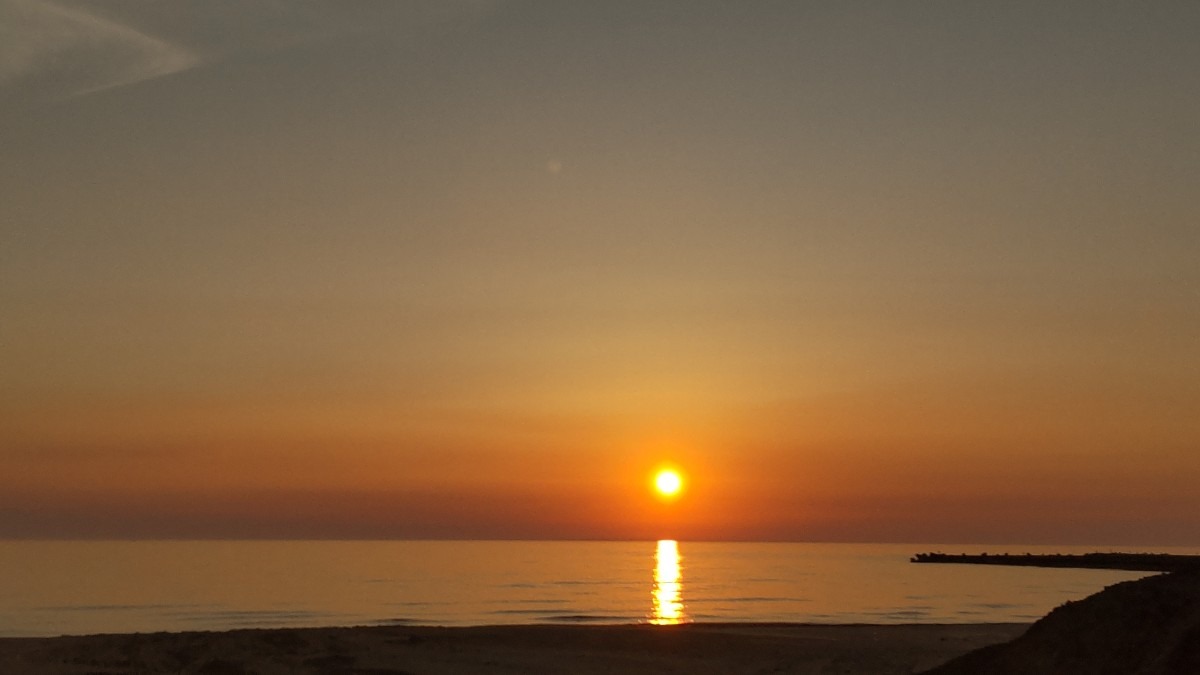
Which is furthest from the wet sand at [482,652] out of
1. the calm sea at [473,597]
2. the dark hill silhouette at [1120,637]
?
the calm sea at [473,597]

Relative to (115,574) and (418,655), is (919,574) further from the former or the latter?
(418,655)

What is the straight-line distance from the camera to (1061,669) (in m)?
17.5

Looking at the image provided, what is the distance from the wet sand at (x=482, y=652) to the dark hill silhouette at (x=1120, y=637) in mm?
8168

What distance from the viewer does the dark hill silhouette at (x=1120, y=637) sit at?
53.6ft

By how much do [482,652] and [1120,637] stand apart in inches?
719

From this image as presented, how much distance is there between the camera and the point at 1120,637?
17.2 m

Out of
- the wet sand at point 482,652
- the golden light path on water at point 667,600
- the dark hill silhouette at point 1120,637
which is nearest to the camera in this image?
the dark hill silhouette at point 1120,637

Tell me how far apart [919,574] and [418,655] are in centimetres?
9643

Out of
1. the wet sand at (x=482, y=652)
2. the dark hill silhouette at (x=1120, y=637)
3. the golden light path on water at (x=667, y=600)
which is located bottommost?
the dark hill silhouette at (x=1120, y=637)

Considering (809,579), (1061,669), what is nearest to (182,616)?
(1061,669)

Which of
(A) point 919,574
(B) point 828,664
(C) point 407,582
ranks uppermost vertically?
(A) point 919,574

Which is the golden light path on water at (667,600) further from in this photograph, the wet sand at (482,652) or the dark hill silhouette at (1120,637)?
the dark hill silhouette at (1120,637)

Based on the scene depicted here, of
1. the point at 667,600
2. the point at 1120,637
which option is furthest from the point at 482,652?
the point at 667,600

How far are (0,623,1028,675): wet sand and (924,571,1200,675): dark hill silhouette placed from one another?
817cm
